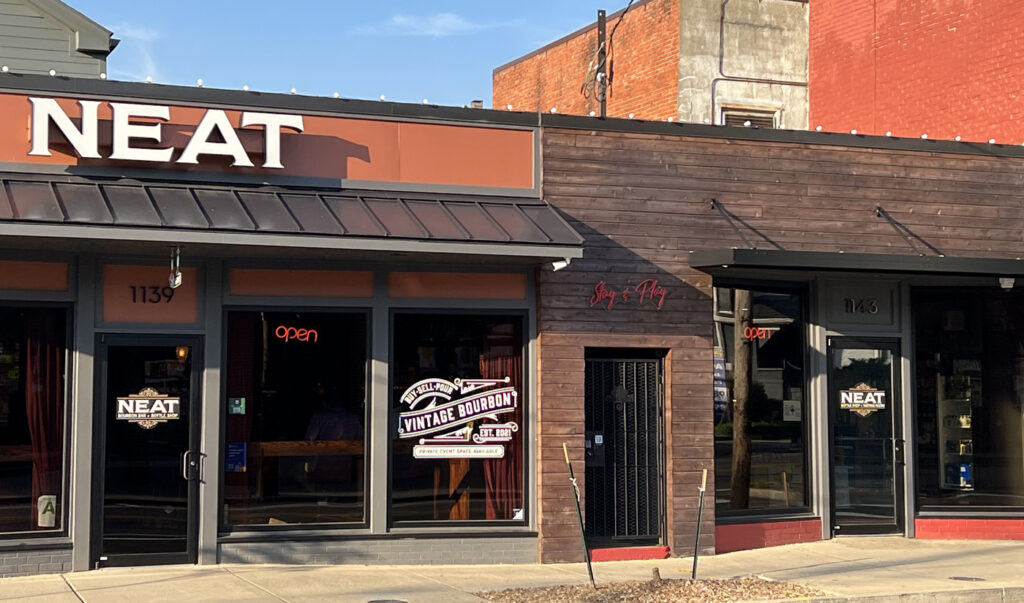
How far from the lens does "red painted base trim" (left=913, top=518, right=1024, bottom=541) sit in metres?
15.6

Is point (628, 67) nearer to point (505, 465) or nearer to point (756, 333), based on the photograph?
point (756, 333)

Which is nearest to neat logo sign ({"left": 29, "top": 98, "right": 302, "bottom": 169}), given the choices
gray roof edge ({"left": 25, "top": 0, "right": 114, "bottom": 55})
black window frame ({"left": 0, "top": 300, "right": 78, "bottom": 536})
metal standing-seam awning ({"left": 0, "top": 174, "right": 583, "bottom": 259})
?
metal standing-seam awning ({"left": 0, "top": 174, "right": 583, "bottom": 259})

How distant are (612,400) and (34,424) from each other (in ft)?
20.7

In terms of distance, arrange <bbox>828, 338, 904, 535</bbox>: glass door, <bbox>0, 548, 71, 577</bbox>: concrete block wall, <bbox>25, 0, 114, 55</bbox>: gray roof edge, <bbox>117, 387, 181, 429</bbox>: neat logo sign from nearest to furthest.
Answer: <bbox>0, 548, 71, 577</bbox>: concrete block wall, <bbox>117, 387, 181, 429</bbox>: neat logo sign, <bbox>828, 338, 904, 535</bbox>: glass door, <bbox>25, 0, 114, 55</bbox>: gray roof edge

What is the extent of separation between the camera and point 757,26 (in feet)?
79.2

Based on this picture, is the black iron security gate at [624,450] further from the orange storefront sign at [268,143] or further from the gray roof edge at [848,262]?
the orange storefront sign at [268,143]

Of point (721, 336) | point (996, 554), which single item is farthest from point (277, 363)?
point (996, 554)

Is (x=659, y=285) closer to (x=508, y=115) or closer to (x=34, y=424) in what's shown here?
(x=508, y=115)

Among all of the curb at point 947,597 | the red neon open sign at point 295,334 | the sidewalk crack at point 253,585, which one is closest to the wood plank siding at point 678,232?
the red neon open sign at point 295,334

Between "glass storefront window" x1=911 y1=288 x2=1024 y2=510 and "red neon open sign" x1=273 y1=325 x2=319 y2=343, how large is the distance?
26.2 ft

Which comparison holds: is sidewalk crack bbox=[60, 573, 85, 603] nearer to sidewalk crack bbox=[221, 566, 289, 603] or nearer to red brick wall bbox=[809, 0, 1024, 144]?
sidewalk crack bbox=[221, 566, 289, 603]

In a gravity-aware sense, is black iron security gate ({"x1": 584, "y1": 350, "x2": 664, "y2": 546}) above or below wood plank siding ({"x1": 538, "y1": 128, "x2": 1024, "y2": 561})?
below

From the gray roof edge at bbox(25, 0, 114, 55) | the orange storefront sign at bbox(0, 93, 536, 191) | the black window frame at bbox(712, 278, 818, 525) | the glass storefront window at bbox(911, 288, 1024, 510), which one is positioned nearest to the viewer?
the orange storefront sign at bbox(0, 93, 536, 191)

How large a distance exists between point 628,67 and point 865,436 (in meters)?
11.5
